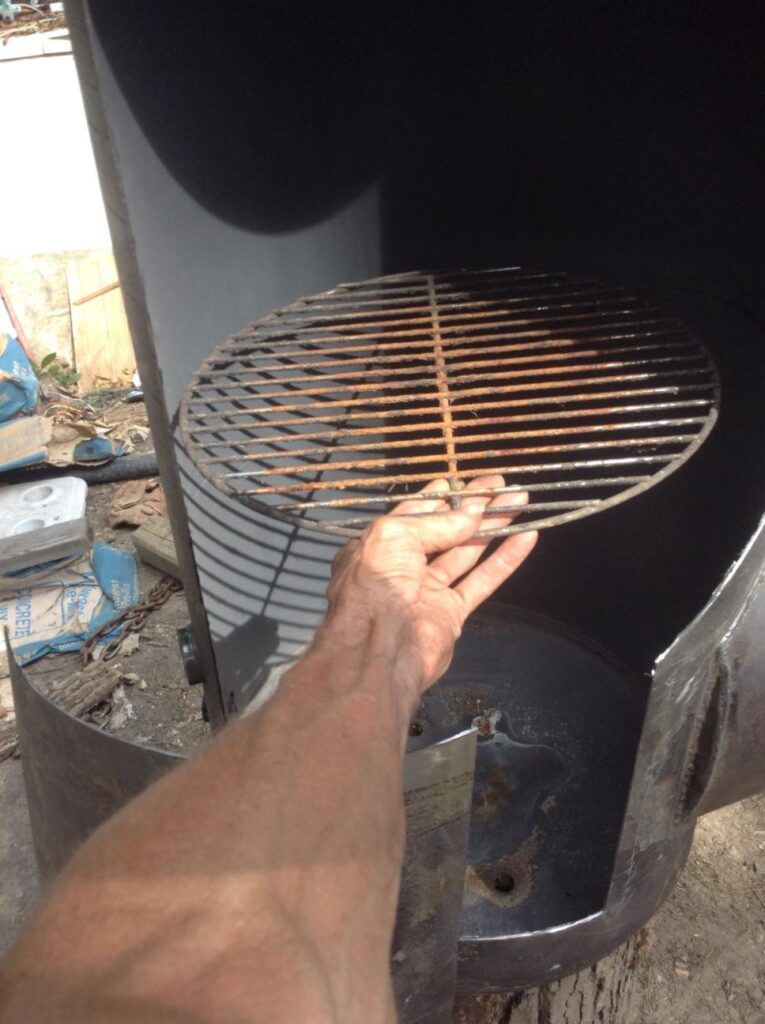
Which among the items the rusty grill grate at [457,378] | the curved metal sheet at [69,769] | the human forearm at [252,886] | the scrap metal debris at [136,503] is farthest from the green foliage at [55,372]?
the human forearm at [252,886]

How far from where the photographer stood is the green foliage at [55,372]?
5.18 meters

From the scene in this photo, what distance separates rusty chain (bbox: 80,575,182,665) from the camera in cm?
306

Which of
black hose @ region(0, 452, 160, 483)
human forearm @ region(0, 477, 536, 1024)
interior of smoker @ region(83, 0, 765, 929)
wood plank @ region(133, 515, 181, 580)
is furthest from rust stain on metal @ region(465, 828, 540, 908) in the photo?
black hose @ region(0, 452, 160, 483)

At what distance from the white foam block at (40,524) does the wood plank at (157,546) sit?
0.25 m

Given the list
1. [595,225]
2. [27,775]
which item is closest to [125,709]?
[27,775]

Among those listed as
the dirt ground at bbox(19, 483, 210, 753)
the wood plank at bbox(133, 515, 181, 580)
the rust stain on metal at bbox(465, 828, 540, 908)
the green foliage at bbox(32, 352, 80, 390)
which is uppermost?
the green foliage at bbox(32, 352, 80, 390)

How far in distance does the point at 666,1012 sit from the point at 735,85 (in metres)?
2.02

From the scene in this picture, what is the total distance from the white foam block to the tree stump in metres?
2.37

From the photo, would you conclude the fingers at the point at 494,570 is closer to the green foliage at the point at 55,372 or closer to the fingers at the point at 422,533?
the fingers at the point at 422,533

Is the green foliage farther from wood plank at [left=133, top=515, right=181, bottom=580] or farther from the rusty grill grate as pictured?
the rusty grill grate

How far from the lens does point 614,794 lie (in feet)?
7.16

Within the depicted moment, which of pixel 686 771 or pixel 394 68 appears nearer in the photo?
pixel 686 771

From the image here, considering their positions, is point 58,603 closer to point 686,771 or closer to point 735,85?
point 686,771

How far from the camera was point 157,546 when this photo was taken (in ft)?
11.1
